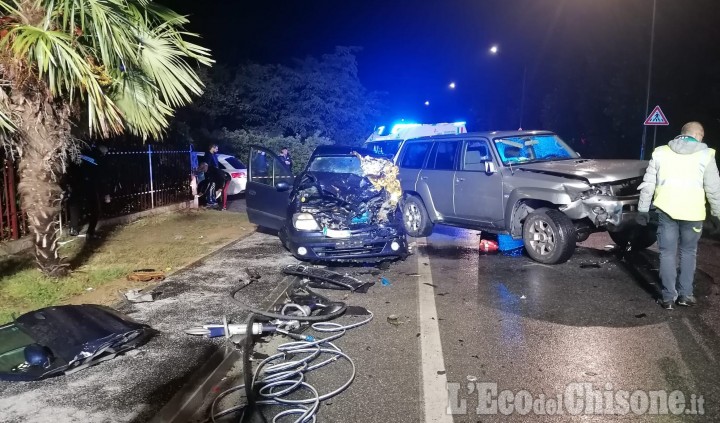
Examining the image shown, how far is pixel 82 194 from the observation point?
30.8 ft

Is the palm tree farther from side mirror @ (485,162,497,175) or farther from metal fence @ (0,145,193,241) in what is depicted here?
side mirror @ (485,162,497,175)

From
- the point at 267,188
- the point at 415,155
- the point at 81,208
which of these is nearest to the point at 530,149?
the point at 415,155

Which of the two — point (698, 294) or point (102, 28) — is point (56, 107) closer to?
point (102, 28)

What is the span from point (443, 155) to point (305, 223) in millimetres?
3386

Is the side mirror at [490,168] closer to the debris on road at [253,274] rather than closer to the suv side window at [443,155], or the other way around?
the suv side window at [443,155]

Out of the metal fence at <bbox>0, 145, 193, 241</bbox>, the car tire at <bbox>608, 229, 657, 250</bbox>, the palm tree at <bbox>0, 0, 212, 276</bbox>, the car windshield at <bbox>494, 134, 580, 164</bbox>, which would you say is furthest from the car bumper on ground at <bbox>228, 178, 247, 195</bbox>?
the car tire at <bbox>608, 229, 657, 250</bbox>

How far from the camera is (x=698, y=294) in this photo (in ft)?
19.5

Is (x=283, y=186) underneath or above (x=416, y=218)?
above

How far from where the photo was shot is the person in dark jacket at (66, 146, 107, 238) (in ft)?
30.1

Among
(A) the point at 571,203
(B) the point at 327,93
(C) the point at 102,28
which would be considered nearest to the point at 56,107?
(C) the point at 102,28

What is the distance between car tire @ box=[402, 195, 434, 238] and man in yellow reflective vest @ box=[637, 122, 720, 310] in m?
4.68

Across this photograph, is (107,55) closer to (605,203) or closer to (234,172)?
(605,203)

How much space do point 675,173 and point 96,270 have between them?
7.23 m

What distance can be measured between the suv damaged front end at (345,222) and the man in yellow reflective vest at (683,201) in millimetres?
3342
